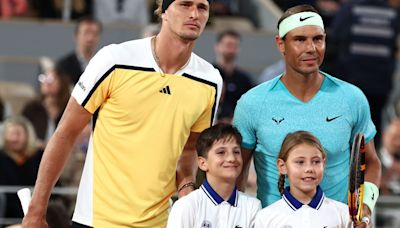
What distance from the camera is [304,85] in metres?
6.43

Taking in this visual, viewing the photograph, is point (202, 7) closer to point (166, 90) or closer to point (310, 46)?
point (166, 90)

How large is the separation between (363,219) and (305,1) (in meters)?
9.40

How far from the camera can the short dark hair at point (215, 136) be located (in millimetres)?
6363

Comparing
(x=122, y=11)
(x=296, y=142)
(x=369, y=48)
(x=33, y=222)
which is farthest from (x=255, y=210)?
(x=122, y=11)

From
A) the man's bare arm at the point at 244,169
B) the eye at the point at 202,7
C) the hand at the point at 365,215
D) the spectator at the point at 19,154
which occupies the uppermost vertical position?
the eye at the point at 202,7

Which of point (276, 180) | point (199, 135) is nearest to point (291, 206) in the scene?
point (276, 180)

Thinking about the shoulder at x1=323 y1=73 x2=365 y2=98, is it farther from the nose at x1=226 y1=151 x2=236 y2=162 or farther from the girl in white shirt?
the nose at x1=226 y1=151 x2=236 y2=162

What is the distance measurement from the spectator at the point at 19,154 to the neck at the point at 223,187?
4728 mm

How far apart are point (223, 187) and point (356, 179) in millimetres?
690

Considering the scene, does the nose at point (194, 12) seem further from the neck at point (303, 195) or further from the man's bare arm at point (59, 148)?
the neck at point (303, 195)

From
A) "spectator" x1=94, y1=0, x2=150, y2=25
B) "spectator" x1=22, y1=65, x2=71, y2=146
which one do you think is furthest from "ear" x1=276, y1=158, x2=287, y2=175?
"spectator" x1=94, y1=0, x2=150, y2=25

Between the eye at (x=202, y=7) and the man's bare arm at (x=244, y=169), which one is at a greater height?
the eye at (x=202, y=7)

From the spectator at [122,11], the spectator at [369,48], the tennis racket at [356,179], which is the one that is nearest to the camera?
the tennis racket at [356,179]

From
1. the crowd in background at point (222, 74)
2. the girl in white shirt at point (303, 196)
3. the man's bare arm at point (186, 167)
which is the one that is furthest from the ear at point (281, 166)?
the crowd in background at point (222, 74)
